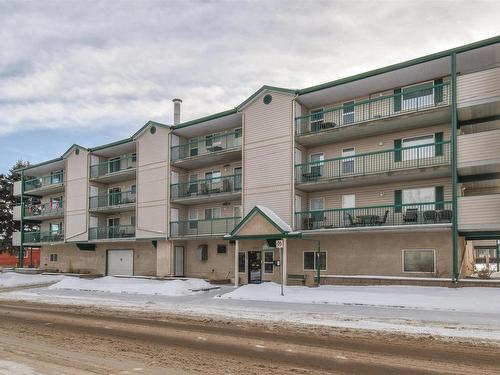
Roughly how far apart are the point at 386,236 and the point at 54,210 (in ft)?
106

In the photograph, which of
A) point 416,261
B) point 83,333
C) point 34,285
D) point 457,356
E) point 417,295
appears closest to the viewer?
point 457,356

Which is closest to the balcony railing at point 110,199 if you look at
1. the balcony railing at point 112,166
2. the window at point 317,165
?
the balcony railing at point 112,166

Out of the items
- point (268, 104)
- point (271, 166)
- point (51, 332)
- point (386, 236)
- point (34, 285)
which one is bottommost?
point (34, 285)

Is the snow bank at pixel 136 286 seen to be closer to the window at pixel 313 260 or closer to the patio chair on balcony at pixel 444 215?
the window at pixel 313 260

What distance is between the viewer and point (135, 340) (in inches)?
435

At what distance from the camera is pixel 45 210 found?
42.7 metres

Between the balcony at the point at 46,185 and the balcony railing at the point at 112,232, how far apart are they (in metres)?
7.24

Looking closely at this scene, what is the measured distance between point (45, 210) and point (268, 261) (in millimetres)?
26772

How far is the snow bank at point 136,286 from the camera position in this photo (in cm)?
2353

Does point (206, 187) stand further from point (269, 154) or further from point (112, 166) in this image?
point (112, 166)

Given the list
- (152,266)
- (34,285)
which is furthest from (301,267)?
(34,285)

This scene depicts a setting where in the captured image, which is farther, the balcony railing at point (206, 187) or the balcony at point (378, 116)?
the balcony railing at point (206, 187)

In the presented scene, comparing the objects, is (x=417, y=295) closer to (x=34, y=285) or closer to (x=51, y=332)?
(x=51, y=332)

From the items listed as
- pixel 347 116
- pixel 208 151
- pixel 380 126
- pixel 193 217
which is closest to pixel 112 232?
pixel 193 217
